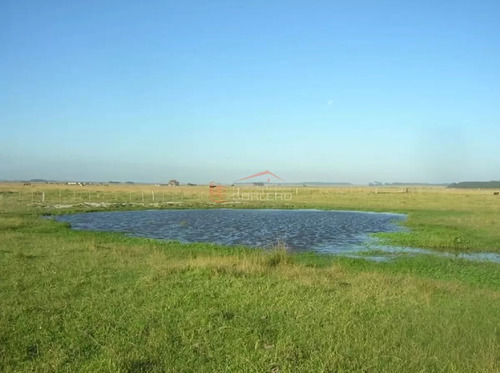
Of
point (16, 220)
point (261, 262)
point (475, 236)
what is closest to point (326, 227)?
point (475, 236)

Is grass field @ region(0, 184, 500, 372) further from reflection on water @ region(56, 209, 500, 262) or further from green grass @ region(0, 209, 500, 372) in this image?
reflection on water @ region(56, 209, 500, 262)

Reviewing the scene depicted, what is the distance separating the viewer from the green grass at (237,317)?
7.15 meters

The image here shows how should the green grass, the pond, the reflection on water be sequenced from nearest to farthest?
the green grass, the reflection on water, the pond

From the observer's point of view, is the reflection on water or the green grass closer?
the green grass

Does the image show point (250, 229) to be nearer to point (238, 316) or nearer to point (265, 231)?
point (265, 231)

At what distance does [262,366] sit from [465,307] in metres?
6.36

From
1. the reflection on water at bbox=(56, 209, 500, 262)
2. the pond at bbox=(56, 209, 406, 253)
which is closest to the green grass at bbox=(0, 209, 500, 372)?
the reflection on water at bbox=(56, 209, 500, 262)

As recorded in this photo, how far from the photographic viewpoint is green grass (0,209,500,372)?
715 centimetres

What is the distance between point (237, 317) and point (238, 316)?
0.07 metres

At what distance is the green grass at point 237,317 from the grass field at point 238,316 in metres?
0.03

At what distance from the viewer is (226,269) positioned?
14547mm

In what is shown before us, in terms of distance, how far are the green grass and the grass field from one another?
0.10ft

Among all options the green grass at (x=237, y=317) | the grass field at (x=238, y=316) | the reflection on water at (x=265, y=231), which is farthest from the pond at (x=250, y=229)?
the green grass at (x=237, y=317)

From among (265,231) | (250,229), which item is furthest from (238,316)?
(250,229)
